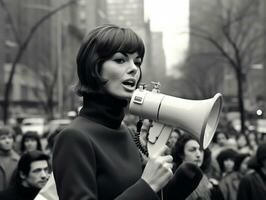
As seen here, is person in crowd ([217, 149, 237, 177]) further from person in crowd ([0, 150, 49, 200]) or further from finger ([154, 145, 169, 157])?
finger ([154, 145, 169, 157])

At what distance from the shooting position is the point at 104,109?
271cm

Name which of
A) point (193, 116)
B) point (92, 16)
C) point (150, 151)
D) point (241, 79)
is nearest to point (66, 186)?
point (150, 151)

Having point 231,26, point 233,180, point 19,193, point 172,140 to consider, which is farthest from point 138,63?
point 231,26

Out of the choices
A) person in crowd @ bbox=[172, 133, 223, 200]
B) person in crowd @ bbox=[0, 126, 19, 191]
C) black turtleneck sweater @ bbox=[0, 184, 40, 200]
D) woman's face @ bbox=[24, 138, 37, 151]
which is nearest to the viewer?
black turtleneck sweater @ bbox=[0, 184, 40, 200]

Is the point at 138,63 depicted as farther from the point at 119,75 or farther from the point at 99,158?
the point at 99,158

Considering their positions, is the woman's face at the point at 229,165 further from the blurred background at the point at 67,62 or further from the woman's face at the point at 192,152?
the blurred background at the point at 67,62

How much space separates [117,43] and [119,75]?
0.13m

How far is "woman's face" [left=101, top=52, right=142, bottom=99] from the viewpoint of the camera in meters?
2.68

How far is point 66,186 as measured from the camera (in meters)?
2.48

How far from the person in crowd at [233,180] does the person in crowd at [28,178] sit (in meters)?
3.29

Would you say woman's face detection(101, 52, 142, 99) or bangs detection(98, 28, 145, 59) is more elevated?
bangs detection(98, 28, 145, 59)

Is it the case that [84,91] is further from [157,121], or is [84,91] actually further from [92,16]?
A: [92,16]

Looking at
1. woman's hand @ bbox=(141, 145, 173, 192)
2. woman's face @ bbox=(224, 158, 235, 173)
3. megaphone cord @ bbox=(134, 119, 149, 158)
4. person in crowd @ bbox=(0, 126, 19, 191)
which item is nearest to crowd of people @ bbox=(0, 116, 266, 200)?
person in crowd @ bbox=(0, 126, 19, 191)

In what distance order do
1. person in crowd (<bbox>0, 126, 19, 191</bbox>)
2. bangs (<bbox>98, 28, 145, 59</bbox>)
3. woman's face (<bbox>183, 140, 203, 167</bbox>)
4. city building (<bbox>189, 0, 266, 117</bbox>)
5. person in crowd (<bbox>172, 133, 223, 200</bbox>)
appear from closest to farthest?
bangs (<bbox>98, 28, 145, 59</bbox>) < person in crowd (<bbox>172, 133, 223, 200</bbox>) < woman's face (<bbox>183, 140, 203, 167</bbox>) < person in crowd (<bbox>0, 126, 19, 191</bbox>) < city building (<bbox>189, 0, 266, 117</bbox>)
